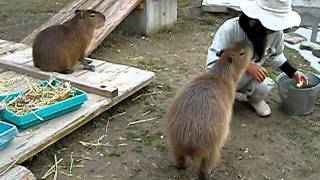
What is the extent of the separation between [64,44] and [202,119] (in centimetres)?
158

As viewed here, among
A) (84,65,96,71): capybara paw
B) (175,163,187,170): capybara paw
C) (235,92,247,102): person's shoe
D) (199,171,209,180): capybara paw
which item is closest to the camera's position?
(199,171,209,180): capybara paw

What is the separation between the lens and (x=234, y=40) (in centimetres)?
346

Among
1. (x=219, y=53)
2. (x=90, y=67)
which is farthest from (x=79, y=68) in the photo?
(x=219, y=53)

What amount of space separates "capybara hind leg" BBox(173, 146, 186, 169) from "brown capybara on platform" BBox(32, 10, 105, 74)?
4.59 ft

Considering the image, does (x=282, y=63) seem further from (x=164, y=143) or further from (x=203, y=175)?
(x=203, y=175)

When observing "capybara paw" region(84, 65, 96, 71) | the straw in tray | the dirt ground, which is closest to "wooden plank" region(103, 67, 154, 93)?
the dirt ground

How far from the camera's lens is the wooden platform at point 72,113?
2.87m

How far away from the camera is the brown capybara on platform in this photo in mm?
3834

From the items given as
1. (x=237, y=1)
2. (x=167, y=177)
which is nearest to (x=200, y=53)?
(x=237, y=1)

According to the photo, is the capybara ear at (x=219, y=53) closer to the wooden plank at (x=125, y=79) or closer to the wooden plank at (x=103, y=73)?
the wooden plank at (x=125, y=79)

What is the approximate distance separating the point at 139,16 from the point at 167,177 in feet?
8.60

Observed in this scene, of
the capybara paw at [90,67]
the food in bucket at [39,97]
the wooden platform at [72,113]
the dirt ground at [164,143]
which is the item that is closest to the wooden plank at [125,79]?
the wooden platform at [72,113]

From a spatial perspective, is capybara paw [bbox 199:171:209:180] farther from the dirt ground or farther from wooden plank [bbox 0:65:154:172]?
wooden plank [bbox 0:65:154:172]

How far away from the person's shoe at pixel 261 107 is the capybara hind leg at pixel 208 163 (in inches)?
39.4
